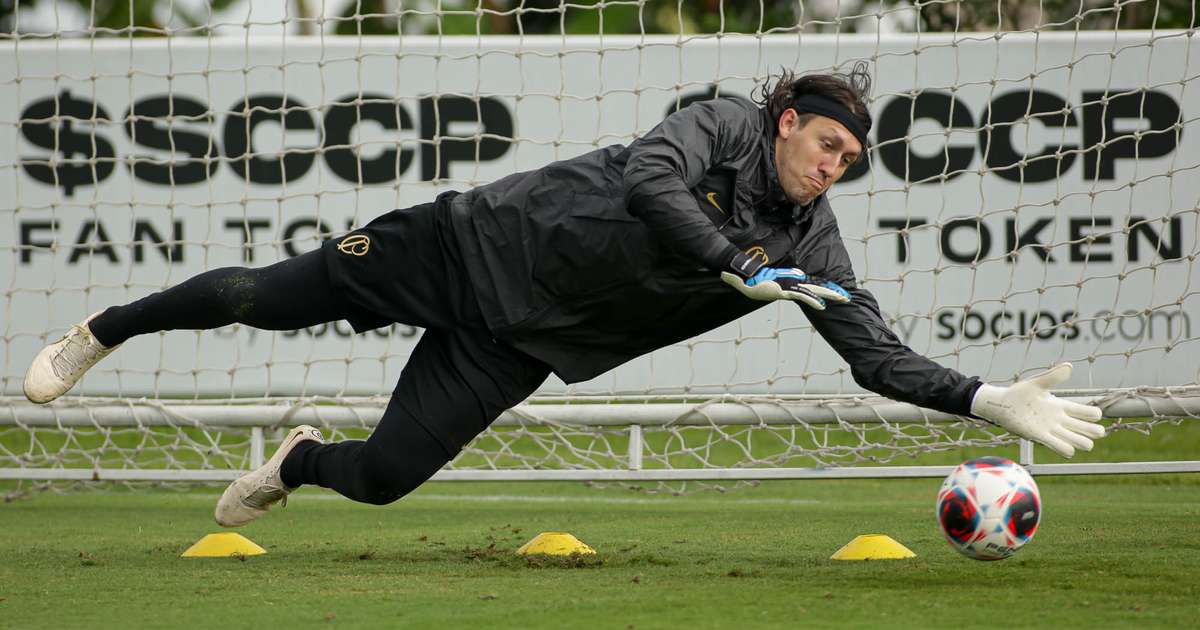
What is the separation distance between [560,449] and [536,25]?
920 cm

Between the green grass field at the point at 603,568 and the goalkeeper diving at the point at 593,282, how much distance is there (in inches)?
17.7

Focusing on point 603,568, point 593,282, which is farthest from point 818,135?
point 603,568

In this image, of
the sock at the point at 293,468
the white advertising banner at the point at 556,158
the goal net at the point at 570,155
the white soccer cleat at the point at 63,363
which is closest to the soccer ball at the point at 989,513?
the sock at the point at 293,468

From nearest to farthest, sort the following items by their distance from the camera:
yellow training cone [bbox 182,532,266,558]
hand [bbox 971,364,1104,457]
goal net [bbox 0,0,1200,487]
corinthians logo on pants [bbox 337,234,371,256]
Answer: hand [bbox 971,364,1104,457] < corinthians logo on pants [bbox 337,234,371,256] < yellow training cone [bbox 182,532,266,558] < goal net [bbox 0,0,1200,487]

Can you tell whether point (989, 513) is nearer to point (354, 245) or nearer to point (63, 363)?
point (354, 245)

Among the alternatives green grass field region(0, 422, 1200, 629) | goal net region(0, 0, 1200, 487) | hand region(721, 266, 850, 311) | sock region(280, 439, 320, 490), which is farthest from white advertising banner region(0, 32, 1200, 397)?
hand region(721, 266, 850, 311)

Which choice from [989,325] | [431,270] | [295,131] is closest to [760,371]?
[989,325]

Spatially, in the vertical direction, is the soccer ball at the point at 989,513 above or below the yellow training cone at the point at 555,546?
above

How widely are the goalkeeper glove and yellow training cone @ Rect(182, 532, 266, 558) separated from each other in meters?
2.28

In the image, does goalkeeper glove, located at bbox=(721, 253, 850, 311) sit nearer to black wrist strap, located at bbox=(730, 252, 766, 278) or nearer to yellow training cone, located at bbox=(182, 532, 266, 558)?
black wrist strap, located at bbox=(730, 252, 766, 278)

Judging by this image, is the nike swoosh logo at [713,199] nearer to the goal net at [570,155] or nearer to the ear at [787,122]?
the ear at [787,122]

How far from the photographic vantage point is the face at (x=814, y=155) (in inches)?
156

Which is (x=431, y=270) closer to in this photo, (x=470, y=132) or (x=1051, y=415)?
(x=1051, y=415)

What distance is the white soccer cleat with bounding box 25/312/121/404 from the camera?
461cm
